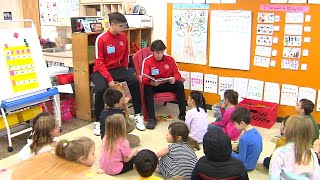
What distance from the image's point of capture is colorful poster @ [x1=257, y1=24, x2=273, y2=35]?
13.2 ft

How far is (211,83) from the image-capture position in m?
4.60

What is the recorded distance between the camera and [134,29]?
4.75m

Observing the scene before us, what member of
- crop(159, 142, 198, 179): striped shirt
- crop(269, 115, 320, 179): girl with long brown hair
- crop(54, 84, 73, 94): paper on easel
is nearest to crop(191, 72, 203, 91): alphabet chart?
crop(54, 84, 73, 94): paper on easel

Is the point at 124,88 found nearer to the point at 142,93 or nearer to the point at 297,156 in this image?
the point at 142,93

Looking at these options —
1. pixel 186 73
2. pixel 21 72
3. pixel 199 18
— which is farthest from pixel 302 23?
pixel 21 72

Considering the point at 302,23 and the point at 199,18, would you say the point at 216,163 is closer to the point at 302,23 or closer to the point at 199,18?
the point at 302,23

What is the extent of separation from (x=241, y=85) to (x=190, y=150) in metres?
2.10

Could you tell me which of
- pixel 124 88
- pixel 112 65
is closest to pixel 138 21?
pixel 112 65

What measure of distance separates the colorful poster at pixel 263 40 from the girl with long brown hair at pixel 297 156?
2081mm

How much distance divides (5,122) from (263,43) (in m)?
3.02

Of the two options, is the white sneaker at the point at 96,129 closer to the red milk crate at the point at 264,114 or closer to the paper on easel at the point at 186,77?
the paper on easel at the point at 186,77

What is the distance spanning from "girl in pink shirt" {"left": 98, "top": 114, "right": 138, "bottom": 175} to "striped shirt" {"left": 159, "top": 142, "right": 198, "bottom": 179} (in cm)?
39

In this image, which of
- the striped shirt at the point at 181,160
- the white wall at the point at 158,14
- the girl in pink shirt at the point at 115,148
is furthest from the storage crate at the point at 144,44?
the striped shirt at the point at 181,160

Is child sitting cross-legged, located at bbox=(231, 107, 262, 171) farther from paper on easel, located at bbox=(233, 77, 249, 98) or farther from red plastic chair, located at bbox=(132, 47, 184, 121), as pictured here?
paper on easel, located at bbox=(233, 77, 249, 98)
